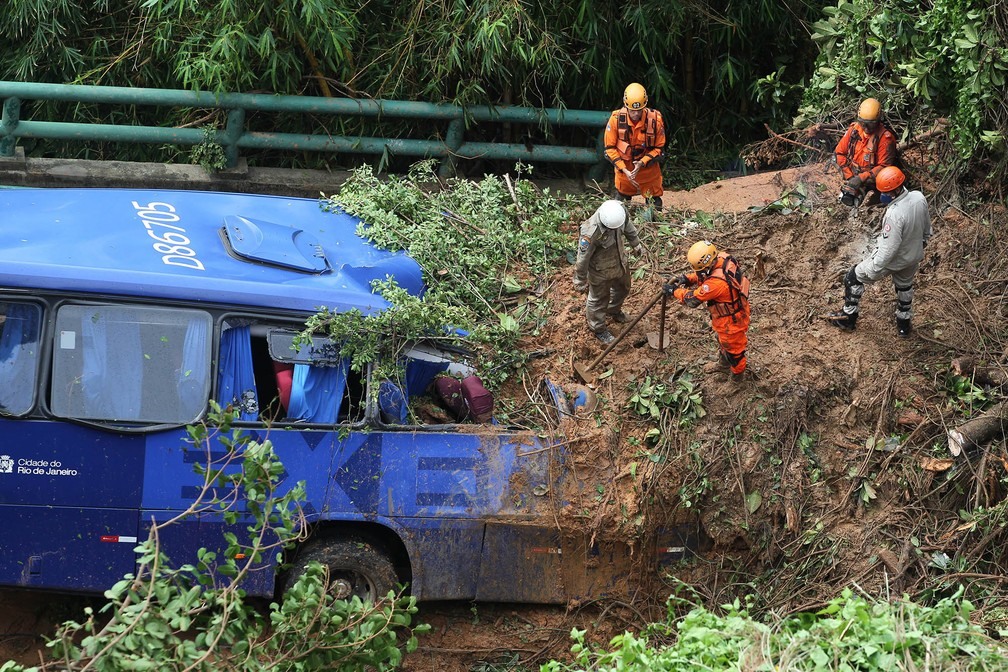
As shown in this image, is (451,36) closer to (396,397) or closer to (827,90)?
(827,90)

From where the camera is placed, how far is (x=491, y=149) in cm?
1089

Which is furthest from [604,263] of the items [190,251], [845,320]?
[190,251]

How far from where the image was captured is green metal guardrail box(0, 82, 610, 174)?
9.85 meters

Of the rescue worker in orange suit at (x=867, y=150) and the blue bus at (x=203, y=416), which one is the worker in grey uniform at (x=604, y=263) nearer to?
the blue bus at (x=203, y=416)

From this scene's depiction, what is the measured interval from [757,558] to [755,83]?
20.2 ft

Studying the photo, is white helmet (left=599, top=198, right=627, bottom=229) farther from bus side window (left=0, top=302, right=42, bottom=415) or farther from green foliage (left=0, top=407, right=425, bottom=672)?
bus side window (left=0, top=302, right=42, bottom=415)

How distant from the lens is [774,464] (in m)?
7.20

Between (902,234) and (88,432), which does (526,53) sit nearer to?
(902,234)

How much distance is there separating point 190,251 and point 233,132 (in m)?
3.94

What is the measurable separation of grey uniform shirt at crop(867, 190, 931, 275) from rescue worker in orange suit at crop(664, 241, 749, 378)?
1.13 meters

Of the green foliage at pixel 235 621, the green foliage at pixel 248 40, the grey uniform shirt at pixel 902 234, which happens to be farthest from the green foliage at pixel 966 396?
the green foliage at pixel 248 40

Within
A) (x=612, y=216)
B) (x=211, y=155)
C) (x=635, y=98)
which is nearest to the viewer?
(x=612, y=216)

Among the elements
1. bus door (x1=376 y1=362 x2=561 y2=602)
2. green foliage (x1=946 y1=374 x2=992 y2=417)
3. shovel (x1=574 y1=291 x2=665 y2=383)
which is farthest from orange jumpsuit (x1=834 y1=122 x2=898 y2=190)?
bus door (x1=376 y1=362 x2=561 y2=602)

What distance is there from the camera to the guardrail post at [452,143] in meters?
10.7
